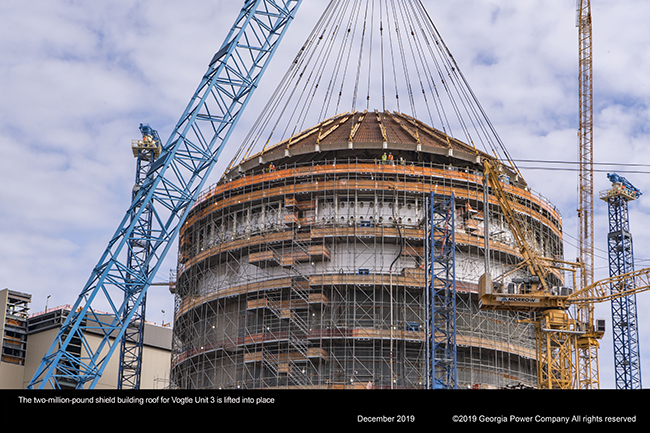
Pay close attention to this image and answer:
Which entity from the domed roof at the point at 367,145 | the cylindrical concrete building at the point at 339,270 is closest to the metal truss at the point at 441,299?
the cylindrical concrete building at the point at 339,270

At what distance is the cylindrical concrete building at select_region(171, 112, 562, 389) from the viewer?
163 ft

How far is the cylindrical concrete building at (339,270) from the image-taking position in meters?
49.7

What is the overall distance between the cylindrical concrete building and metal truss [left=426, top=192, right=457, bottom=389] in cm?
127

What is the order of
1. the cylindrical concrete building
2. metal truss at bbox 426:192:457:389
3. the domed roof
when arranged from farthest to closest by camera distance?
the domed roof < the cylindrical concrete building < metal truss at bbox 426:192:457:389

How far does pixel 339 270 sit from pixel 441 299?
6.91 m

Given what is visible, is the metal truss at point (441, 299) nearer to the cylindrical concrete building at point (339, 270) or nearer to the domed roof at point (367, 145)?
the cylindrical concrete building at point (339, 270)

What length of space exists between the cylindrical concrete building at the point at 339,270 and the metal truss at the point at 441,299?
1270mm

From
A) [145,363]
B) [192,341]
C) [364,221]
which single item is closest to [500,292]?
[364,221]

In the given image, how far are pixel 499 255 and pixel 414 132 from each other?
502 inches

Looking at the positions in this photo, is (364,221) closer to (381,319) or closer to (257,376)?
(381,319)

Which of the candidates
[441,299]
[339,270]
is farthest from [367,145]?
[441,299]

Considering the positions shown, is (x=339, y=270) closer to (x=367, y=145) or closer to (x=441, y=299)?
(x=441, y=299)

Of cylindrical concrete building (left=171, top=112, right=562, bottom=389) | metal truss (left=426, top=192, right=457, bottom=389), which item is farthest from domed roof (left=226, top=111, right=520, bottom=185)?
metal truss (left=426, top=192, right=457, bottom=389)

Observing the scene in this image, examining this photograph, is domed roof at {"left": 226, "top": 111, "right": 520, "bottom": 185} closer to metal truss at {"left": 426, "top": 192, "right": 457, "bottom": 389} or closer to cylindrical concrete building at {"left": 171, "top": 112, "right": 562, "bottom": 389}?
cylindrical concrete building at {"left": 171, "top": 112, "right": 562, "bottom": 389}
